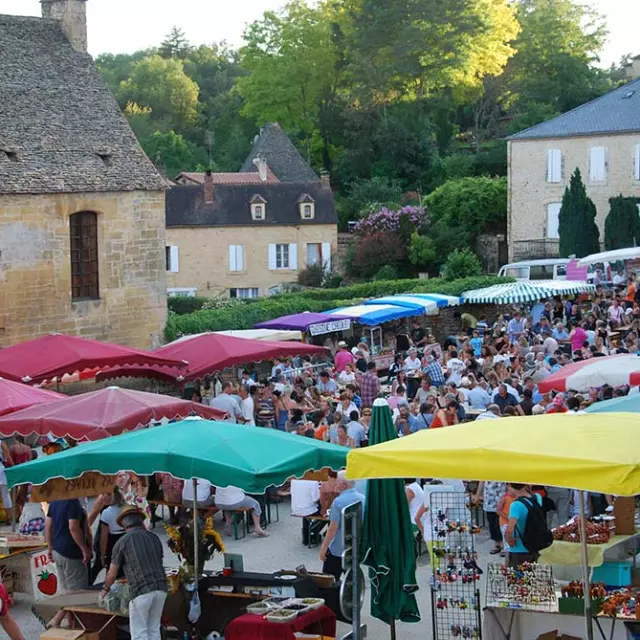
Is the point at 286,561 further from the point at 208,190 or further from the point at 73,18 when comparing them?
the point at 208,190

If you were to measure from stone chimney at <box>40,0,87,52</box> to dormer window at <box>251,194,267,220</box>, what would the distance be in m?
30.4

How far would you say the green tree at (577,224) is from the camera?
5134cm

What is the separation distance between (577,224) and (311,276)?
1237cm

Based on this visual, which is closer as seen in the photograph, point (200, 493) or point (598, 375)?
point (200, 493)

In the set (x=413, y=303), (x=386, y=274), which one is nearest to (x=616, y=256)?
(x=413, y=303)

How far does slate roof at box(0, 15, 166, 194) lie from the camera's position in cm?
2630

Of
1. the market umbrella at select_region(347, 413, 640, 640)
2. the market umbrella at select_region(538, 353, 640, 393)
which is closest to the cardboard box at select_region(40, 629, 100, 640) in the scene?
the market umbrella at select_region(347, 413, 640, 640)

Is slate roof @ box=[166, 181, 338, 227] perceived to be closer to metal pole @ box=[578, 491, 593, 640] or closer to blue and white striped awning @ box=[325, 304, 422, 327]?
blue and white striped awning @ box=[325, 304, 422, 327]

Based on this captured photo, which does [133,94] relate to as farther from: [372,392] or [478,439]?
→ [478,439]

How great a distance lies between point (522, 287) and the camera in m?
34.4

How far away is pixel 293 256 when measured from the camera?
6038 centimetres

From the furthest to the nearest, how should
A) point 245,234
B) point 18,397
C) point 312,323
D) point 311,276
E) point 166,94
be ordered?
point 166,94, point 245,234, point 311,276, point 312,323, point 18,397

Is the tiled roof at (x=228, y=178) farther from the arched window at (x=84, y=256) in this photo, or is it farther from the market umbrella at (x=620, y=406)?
the market umbrella at (x=620, y=406)

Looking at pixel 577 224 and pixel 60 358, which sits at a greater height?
pixel 577 224
